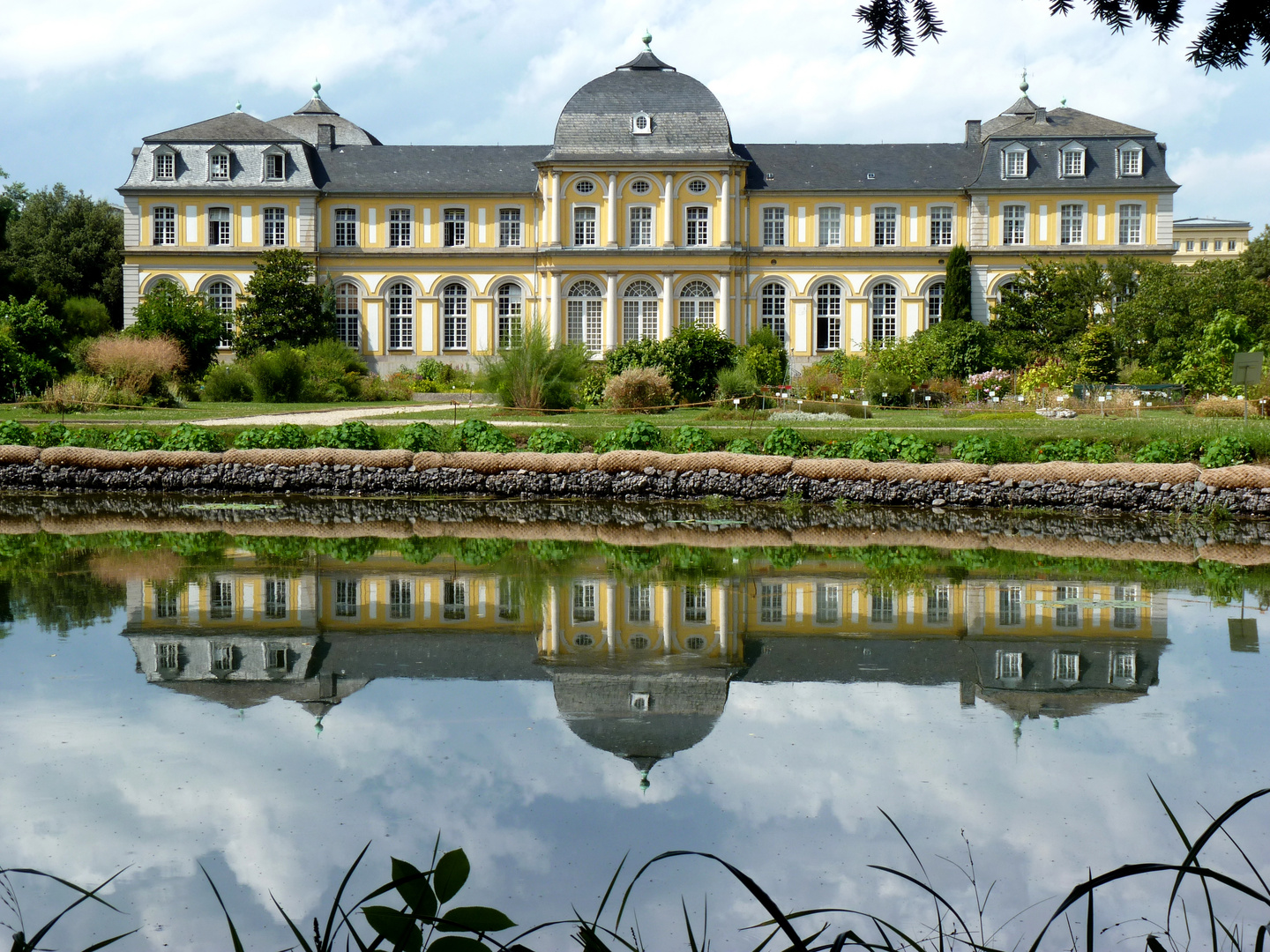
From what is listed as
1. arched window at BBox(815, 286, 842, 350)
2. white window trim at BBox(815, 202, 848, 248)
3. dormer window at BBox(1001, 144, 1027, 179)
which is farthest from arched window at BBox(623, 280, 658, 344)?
dormer window at BBox(1001, 144, 1027, 179)

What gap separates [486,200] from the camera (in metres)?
43.8

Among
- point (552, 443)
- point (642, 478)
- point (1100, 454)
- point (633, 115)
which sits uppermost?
point (633, 115)

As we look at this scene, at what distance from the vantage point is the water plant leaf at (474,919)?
2586 millimetres

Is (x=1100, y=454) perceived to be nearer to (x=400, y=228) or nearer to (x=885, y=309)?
(x=885, y=309)

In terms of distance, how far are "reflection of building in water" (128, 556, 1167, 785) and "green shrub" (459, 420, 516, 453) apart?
6635 mm

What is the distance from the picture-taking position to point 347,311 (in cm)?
4419

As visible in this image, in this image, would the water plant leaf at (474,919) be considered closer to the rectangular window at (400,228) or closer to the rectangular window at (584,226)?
the rectangular window at (584,226)

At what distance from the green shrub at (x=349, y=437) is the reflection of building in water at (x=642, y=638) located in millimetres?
6447

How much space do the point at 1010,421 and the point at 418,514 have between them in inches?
422

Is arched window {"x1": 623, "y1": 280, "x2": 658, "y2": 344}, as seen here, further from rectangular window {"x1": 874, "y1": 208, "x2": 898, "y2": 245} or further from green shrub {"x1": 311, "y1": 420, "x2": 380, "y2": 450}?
green shrub {"x1": 311, "y1": 420, "x2": 380, "y2": 450}

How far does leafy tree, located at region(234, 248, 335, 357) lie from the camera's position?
133 ft

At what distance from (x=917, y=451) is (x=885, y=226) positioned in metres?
29.6

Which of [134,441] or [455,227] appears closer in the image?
[134,441]

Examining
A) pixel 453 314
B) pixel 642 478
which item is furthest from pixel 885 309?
pixel 642 478
